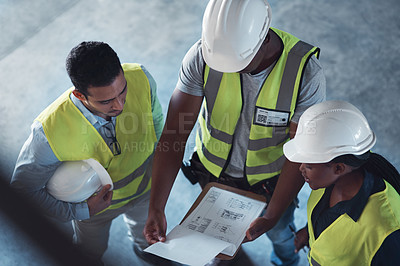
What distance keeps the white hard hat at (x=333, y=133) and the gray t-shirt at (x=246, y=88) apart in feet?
0.60

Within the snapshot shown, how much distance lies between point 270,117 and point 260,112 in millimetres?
58

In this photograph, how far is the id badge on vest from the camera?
2209mm

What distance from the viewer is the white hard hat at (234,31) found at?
1.99 meters

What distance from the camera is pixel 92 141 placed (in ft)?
7.81

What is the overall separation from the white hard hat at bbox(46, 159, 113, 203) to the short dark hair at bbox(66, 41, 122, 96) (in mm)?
430

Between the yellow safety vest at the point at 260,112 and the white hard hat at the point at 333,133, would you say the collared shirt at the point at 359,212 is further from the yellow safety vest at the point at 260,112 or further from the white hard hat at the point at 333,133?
the yellow safety vest at the point at 260,112

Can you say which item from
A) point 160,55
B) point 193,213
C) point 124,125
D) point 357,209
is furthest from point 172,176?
point 160,55

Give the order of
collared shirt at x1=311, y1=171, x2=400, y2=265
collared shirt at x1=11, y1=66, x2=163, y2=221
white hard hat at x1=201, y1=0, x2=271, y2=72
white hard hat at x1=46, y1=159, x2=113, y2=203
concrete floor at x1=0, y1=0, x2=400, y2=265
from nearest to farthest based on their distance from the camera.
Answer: collared shirt at x1=311, y1=171, x2=400, y2=265, white hard hat at x1=201, y1=0, x2=271, y2=72, collared shirt at x1=11, y1=66, x2=163, y2=221, white hard hat at x1=46, y1=159, x2=113, y2=203, concrete floor at x1=0, y1=0, x2=400, y2=265

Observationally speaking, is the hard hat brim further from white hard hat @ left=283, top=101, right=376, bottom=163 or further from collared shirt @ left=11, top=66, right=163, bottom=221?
white hard hat @ left=283, top=101, right=376, bottom=163

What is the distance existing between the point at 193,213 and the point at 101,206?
Answer: 566mm

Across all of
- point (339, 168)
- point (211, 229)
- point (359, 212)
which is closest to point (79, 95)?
point (211, 229)

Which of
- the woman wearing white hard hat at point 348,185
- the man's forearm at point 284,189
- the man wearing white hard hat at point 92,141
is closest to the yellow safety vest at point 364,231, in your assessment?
the woman wearing white hard hat at point 348,185

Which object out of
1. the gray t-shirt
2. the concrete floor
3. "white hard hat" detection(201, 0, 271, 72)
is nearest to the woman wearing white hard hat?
the gray t-shirt

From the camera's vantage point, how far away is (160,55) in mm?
4945
